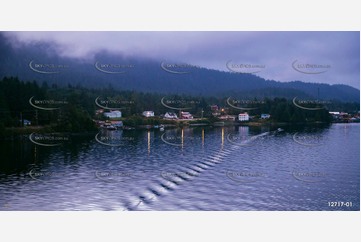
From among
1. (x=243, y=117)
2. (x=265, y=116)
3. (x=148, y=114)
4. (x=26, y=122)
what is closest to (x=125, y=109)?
(x=148, y=114)

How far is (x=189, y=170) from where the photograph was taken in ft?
35.9

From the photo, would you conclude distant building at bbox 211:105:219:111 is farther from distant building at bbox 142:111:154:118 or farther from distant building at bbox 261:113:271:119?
distant building at bbox 142:111:154:118

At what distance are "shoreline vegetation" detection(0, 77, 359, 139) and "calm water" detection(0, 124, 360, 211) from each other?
28cm

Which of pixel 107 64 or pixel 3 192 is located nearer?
pixel 3 192

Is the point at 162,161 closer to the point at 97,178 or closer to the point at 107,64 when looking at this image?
the point at 97,178

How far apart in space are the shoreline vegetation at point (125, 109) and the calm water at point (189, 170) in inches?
10.9

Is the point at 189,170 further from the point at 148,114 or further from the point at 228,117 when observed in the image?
the point at 228,117

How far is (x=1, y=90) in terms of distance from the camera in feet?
37.1

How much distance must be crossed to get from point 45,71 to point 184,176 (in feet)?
13.7

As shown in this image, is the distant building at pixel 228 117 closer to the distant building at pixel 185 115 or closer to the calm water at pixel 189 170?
the calm water at pixel 189 170

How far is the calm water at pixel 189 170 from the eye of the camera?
9680 millimetres

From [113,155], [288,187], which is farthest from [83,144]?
[288,187]

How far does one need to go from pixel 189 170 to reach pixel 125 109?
233cm

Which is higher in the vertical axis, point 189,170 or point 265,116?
point 265,116
